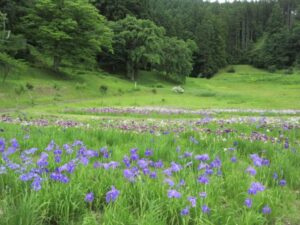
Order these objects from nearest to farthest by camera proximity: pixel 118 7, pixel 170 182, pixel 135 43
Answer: pixel 170 182, pixel 135 43, pixel 118 7

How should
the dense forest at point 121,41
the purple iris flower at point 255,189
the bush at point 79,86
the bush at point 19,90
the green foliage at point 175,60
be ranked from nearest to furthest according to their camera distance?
the purple iris flower at point 255,189
the bush at point 19,90
the bush at point 79,86
the dense forest at point 121,41
the green foliage at point 175,60

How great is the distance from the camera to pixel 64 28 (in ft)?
119

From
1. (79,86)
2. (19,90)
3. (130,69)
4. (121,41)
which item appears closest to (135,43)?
(121,41)

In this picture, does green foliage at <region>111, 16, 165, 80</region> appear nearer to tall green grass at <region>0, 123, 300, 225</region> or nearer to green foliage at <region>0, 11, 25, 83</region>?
green foliage at <region>0, 11, 25, 83</region>

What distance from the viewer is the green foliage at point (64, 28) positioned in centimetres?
3525

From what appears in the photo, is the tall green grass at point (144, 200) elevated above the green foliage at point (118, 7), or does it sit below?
below

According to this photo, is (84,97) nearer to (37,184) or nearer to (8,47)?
(8,47)

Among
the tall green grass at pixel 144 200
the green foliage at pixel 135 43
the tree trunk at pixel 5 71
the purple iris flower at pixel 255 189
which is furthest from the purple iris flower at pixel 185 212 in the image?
the green foliage at pixel 135 43

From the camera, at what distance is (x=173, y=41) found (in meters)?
56.8

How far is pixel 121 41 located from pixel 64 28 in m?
15.1

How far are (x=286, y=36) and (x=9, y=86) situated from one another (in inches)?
3515

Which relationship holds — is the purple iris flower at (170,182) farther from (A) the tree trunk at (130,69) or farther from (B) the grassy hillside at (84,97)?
(A) the tree trunk at (130,69)

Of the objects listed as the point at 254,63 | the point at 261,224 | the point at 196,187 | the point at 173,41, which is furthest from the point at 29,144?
the point at 254,63

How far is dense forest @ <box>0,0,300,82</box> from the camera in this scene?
3572 centimetres
